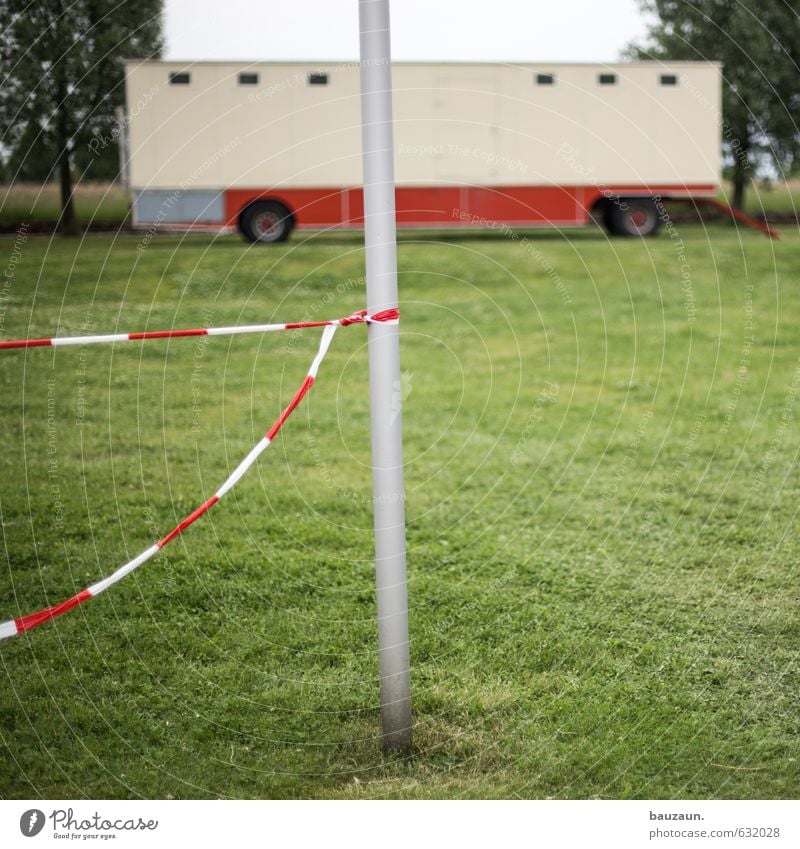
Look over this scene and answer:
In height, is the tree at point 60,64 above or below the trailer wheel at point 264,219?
above

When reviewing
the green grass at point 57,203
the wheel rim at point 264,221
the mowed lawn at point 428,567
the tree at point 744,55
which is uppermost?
the tree at point 744,55

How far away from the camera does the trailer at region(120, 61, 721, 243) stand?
15.8 meters

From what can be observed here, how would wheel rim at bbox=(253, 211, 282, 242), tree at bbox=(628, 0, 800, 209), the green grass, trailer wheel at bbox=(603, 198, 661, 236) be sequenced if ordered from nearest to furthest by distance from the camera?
1. wheel rim at bbox=(253, 211, 282, 242)
2. tree at bbox=(628, 0, 800, 209)
3. trailer wheel at bbox=(603, 198, 661, 236)
4. the green grass

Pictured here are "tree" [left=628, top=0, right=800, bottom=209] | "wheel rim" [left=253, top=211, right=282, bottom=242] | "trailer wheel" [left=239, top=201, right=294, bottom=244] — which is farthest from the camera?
"tree" [left=628, top=0, right=800, bottom=209]

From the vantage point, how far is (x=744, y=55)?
17.4 meters

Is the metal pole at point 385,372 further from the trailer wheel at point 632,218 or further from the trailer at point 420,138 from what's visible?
the trailer wheel at point 632,218

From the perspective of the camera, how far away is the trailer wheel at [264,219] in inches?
621

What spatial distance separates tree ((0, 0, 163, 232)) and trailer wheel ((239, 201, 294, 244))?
2660 millimetres

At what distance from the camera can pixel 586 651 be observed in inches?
166

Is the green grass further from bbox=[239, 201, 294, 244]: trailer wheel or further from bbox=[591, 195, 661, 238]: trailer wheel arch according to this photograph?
bbox=[591, 195, 661, 238]: trailer wheel arch

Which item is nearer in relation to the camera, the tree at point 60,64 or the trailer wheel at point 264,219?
the tree at point 60,64

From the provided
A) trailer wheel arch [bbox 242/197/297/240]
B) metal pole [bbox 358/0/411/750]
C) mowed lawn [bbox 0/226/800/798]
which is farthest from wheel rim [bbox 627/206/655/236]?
metal pole [bbox 358/0/411/750]
